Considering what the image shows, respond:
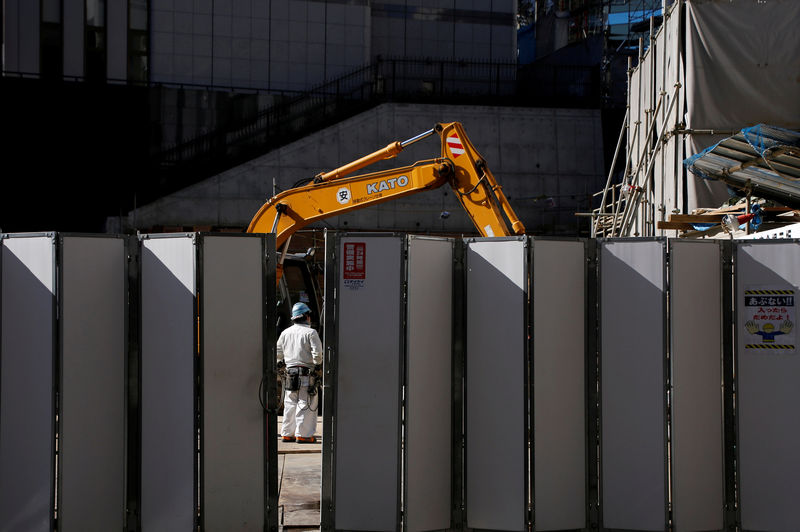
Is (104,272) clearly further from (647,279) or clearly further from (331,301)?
(647,279)

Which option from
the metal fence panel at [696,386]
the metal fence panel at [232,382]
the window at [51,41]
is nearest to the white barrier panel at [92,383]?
the metal fence panel at [232,382]

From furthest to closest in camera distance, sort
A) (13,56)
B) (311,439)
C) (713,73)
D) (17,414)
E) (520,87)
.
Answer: (520,87), (13,56), (713,73), (311,439), (17,414)

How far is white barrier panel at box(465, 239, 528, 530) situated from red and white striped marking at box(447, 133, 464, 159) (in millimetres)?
5746

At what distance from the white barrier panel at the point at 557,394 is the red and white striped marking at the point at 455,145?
19.1 ft

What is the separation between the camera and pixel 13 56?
26406 mm

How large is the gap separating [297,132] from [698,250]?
71.3ft

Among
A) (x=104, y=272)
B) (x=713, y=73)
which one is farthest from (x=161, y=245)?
(x=713, y=73)

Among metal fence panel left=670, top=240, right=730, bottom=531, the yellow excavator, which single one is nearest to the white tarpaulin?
the yellow excavator

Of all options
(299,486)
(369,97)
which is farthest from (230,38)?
(299,486)

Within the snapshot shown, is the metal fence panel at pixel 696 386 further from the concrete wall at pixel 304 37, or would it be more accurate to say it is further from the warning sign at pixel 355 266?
the concrete wall at pixel 304 37

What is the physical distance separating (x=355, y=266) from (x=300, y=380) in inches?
199

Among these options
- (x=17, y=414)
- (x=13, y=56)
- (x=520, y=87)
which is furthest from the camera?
(x=520, y=87)

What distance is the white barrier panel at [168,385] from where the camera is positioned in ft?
21.0

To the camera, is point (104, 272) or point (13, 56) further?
point (13, 56)
